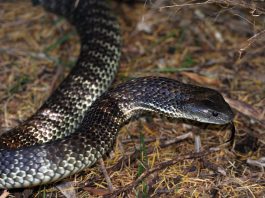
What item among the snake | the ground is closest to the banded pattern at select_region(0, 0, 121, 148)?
the snake

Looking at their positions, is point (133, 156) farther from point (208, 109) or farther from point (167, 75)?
point (167, 75)

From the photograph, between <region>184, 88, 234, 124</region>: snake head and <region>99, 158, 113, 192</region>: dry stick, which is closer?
<region>99, 158, 113, 192</region>: dry stick

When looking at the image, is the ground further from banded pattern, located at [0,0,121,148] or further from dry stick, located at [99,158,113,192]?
banded pattern, located at [0,0,121,148]

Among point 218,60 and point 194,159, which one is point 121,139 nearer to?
point 194,159

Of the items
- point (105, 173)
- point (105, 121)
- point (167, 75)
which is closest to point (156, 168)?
point (105, 173)

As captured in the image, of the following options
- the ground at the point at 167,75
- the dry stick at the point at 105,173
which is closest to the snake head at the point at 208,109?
the ground at the point at 167,75
